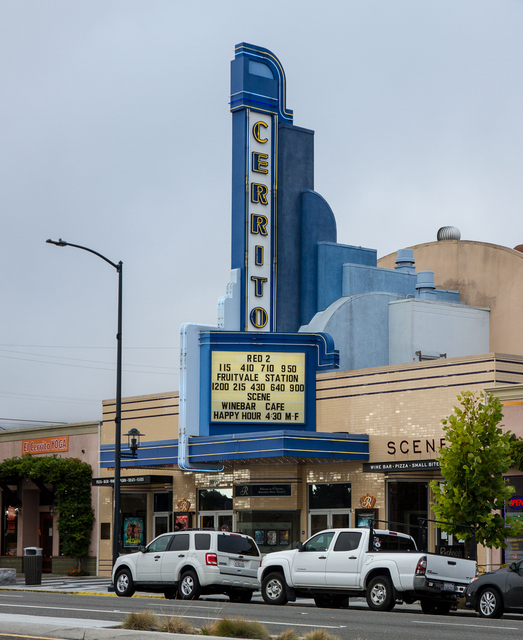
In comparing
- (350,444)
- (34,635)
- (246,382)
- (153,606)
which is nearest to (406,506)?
(350,444)

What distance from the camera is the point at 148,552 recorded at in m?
24.0

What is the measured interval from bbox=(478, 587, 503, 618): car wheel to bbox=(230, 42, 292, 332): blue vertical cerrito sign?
14.2 meters

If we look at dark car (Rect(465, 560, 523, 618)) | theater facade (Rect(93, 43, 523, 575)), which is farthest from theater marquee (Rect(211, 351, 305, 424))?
dark car (Rect(465, 560, 523, 618))

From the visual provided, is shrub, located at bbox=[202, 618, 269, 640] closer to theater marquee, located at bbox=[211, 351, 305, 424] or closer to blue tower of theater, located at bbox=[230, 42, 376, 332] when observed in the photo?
theater marquee, located at bbox=[211, 351, 305, 424]

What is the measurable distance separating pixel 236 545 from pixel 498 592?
6.56 meters

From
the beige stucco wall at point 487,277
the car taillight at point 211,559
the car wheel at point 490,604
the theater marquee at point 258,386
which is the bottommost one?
the car wheel at point 490,604

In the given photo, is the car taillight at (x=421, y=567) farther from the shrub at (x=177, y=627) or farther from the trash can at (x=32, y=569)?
the trash can at (x=32, y=569)

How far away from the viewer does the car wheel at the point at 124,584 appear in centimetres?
2436

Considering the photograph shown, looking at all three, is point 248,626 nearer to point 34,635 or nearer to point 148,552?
point 34,635

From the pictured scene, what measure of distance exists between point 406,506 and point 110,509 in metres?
14.0

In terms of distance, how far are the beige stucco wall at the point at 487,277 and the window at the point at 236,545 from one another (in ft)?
48.6

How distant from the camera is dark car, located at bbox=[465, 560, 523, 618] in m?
18.9

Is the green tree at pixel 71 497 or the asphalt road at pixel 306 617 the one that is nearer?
the asphalt road at pixel 306 617

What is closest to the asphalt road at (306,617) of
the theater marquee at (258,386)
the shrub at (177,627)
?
the shrub at (177,627)
